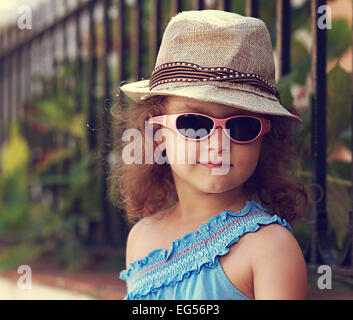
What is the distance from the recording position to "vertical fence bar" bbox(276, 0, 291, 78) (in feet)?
6.96

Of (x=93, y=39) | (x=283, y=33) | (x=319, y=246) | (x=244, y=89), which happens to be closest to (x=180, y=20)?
(x=244, y=89)

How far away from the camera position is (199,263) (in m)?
1.46

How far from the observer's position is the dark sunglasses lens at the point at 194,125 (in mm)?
1445

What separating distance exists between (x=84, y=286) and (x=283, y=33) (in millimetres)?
1624

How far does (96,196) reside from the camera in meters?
3.16

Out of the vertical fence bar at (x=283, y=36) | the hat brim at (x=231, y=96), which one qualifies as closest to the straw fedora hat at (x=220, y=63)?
the hat brim at (x=231, y=96)

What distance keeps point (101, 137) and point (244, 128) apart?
1048 millimetres

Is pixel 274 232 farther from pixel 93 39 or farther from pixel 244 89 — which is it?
pixel 93 39

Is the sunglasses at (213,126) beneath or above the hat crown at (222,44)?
beneath

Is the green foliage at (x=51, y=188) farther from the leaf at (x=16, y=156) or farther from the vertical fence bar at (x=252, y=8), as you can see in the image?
the vertical fence bar at (x=252, y=8)

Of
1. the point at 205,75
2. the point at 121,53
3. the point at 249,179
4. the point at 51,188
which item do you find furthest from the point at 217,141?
the point at 51,188

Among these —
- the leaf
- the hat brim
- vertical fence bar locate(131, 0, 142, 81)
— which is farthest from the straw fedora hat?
the leaf

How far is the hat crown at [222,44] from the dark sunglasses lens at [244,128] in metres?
0.14

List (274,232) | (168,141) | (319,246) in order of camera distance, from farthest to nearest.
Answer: (319,246) → (168,141) → (274,232)
